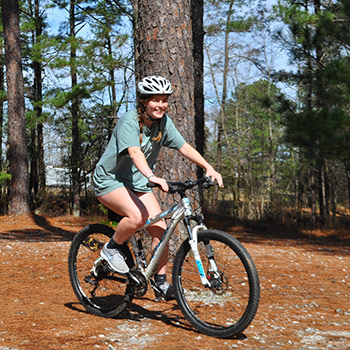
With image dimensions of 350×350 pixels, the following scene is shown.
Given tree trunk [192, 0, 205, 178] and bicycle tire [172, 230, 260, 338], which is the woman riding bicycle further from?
tree trunk [192, 0, 205, 178]

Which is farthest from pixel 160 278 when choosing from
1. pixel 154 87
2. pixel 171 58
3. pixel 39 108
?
pixel 39 108

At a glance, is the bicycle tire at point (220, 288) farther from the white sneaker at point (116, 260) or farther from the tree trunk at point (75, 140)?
the tree trunk at point (75, 140)

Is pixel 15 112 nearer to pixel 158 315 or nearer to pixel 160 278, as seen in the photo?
pixel 158 315

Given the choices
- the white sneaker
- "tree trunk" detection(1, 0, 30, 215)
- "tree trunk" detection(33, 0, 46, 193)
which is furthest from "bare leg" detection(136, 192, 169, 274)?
"tree trunk" detection(33, 0, 46, 193)

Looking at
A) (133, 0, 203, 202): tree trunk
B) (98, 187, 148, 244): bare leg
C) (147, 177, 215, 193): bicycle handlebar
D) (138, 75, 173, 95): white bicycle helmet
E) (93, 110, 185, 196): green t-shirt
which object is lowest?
(98, 187, 148, 244): bare leg

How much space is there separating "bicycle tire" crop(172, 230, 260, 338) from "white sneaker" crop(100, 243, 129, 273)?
478 millimetres

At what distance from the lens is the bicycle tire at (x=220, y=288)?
3.33m

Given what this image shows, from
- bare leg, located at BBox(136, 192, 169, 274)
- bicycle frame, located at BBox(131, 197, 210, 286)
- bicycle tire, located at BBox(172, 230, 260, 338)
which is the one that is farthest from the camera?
bare leg, located at BBox(136, 192, 169, 274)

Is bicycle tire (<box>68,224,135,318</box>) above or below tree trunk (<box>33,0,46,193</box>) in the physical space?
below

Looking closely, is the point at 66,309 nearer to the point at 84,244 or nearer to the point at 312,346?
the point at 84,244

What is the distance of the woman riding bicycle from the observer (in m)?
3.69

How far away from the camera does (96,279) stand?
425 cm

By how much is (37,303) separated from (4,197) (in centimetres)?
1484

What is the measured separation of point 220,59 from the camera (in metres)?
27.6
